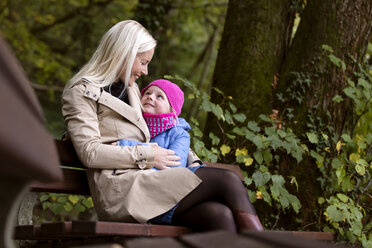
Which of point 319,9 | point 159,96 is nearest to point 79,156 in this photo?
point 159,96

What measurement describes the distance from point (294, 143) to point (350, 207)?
0.66 metres

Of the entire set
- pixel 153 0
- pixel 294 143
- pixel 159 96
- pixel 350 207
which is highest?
pixel 153 0

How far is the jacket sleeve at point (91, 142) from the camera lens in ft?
9.10

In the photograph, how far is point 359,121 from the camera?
15.1ft

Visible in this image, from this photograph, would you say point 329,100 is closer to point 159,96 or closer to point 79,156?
point 159,96

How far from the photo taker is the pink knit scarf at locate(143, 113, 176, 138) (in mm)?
3229

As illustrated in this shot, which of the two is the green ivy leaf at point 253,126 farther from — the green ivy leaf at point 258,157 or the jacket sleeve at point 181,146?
the jacket sleeve at point 181,146

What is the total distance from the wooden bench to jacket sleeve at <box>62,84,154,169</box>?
0.62 feet

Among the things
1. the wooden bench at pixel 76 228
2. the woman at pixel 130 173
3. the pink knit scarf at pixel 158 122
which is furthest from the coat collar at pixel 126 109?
the wooden bench at pixel 76 228

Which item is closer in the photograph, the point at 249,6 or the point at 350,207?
the point at 350,207

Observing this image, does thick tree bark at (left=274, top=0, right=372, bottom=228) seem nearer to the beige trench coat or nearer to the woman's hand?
the woman's hand

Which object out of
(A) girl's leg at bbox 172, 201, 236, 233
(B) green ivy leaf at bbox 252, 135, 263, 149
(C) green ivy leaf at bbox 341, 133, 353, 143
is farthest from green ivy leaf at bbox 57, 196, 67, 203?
(C) green ivy leaf at bbox 341, 133, 353, 143

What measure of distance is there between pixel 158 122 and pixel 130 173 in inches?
21.0

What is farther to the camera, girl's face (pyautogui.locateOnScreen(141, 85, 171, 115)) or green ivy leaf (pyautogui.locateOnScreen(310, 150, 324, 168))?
green ivy leaf (pyautogui.locateOnScreen(310, 150, 324, 168))
